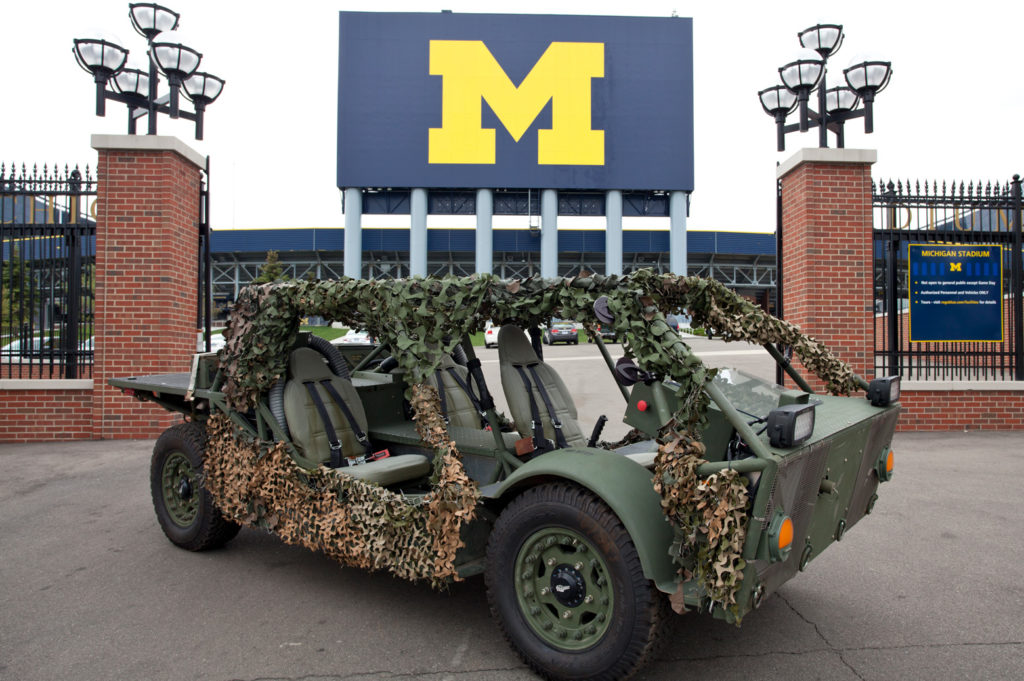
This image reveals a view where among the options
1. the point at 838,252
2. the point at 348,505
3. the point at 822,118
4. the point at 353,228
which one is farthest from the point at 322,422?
the point at 353,228

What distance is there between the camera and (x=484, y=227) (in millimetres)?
33656

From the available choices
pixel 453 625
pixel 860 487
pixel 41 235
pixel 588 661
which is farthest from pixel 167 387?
pixel 41 235

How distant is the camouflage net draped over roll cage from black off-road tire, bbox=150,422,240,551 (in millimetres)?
312

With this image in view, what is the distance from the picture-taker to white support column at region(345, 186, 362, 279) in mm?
33469

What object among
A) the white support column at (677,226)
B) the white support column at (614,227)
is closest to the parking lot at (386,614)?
the white support column at (614,227)

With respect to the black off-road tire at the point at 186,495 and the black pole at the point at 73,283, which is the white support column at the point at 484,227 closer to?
the black pole at the point at 73,283

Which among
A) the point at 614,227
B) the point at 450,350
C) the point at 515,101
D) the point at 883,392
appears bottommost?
the point at 883,392

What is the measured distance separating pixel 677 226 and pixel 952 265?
26.0 m

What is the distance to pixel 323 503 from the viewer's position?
386 centimetres

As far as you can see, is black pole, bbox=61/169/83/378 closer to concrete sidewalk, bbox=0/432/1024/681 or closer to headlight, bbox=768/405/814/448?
concrete sidewalk, bbox=0/432/1024/681

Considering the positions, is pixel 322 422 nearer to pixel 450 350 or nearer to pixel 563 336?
pixel 450 350

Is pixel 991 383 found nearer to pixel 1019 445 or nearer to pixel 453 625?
pixel 1019 445

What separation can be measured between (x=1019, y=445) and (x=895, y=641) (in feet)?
21.7

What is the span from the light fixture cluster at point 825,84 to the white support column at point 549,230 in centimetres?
2349
